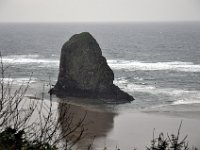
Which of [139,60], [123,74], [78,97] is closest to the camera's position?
[78,97]

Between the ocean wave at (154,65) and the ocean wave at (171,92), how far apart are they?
58.2 feet

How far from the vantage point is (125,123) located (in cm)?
4138

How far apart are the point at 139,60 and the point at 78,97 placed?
46.6 meters

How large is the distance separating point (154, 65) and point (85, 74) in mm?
36033

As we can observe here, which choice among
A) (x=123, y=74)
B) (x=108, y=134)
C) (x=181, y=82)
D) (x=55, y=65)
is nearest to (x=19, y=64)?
(x=55, y=65)

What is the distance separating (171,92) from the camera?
189ft

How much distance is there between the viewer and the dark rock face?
53250mm

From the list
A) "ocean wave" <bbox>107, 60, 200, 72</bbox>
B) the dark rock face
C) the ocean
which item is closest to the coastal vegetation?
the ocean

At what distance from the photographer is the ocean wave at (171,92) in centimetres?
5244

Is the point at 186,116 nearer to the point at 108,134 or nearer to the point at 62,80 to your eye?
the point at 108,134

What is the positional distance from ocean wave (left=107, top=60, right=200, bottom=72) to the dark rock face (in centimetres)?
2634

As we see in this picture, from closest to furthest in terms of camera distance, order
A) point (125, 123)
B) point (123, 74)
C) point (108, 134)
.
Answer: point (108, 134)
point (125, 123)
point (123, 74)

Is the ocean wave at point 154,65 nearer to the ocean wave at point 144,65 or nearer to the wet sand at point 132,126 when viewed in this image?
the ocean wave at point 144,65

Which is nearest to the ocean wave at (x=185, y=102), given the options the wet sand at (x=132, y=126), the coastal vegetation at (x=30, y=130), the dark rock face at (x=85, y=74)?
the wet sand at (x=132, y=126)
